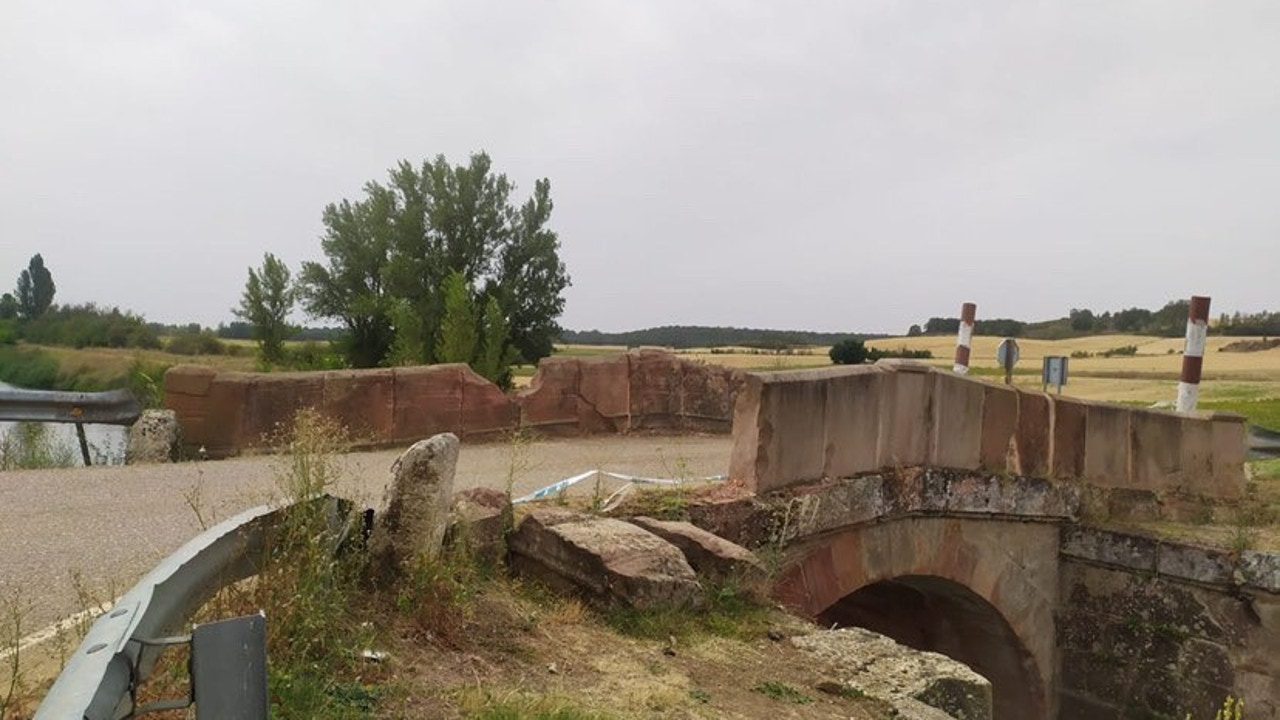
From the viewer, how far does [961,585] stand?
811 cm

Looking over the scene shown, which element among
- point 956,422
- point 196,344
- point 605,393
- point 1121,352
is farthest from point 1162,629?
point 196,344

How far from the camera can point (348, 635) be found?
3369mm

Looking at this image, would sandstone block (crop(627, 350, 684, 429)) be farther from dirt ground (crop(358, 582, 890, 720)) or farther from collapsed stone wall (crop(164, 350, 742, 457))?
dirt ground (crop(358, 582, 890, 720))

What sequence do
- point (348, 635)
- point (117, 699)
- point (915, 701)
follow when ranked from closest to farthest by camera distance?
point (117, 699)
point (348, 635)
point (915, 701)

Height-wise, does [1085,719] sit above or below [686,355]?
below

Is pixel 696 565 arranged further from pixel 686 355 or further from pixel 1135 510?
pixel 686 355

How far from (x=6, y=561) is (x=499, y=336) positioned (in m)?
13.1

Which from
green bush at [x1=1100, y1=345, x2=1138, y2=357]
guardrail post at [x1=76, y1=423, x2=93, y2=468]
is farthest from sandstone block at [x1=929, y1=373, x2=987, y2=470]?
green bush at [x1=1100, y1=345, x2=1138, y2=357]

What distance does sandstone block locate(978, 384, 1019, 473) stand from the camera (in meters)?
8.04

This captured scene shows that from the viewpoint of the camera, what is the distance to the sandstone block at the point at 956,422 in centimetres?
758

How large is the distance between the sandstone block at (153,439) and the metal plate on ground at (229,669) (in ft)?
23.7

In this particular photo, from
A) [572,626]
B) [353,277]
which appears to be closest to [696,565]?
[572,626]

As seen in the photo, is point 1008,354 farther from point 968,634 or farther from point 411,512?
point 411,512

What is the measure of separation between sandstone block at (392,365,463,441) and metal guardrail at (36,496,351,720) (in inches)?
224
